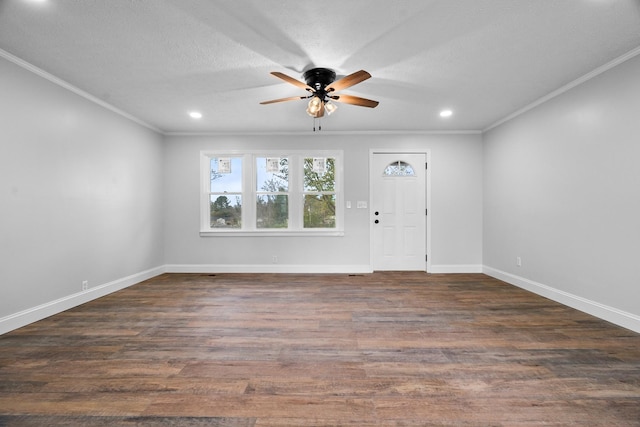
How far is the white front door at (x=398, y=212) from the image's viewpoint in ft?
17.8

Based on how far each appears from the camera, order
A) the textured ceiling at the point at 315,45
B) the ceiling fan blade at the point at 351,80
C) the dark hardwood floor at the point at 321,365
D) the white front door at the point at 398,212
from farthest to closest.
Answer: the white front door at the point at 398,212 → the ceiling fan blade at the point at 351,80 → the textured ceiling at the point at 315,45 → the dark hardwood floor at the point at 321,365

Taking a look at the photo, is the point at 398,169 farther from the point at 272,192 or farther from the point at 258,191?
the point at 258,191

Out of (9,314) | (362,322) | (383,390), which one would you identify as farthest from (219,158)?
(383,390)

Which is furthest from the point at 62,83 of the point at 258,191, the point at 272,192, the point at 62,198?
the point at 272,192

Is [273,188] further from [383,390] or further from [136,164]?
[383,390]

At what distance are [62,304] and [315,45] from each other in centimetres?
390

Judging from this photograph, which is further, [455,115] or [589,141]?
[455,115]

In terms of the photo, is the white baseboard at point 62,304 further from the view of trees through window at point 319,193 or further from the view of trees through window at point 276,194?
the view of trees through window at point 319,193

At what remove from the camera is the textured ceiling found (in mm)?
2139

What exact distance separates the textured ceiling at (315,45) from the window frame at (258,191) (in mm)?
1563

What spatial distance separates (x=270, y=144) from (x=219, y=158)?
1.02m

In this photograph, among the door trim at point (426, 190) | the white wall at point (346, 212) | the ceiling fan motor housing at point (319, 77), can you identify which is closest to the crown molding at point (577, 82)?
the white wall at point (346, 212)

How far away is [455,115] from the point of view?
4480 millimetres

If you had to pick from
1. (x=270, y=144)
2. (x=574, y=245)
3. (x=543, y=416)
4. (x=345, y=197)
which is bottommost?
(x=543, y=416)
